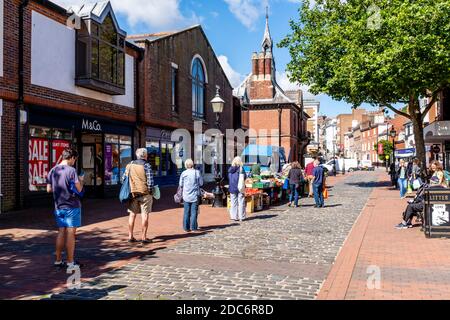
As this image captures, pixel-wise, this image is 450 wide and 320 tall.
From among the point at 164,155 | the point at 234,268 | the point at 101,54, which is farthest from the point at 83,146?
the point at 234,268

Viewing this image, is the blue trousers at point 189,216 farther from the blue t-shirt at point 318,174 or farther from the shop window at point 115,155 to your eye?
the shop window at point 115,155

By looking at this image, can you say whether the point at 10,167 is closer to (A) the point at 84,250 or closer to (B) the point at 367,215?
(A) the point at 84,250

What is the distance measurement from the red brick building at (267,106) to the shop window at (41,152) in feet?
110

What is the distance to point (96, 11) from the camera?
1653cm

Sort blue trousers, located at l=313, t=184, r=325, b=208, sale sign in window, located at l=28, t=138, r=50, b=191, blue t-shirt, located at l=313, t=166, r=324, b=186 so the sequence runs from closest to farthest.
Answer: sale sign in window, located at l=28, t=138, r=50, b=191 < blue t-shirt, located at l=313, t=166, r=324, b=186 < blue trousers, located at l=313, t=184, r=325, b=208

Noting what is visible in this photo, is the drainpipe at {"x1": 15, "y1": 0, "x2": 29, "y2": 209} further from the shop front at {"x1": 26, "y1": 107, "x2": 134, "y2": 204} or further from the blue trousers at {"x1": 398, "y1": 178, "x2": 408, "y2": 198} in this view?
the blue trousers at {"x1": 398, "y1": 178, "x2": 408, "y2": 198}

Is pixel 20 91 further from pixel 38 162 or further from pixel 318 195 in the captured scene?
pixel 318 195

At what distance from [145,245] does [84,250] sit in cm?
112

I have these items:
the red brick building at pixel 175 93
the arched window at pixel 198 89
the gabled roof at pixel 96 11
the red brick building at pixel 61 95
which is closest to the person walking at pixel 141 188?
the red brick building at pixel 61 95

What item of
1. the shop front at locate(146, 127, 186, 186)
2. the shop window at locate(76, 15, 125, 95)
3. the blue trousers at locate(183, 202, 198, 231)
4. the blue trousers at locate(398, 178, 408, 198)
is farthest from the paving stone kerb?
the shop front at locate(146, 127, 186, 186)

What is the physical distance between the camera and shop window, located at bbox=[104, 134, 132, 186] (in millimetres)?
18031

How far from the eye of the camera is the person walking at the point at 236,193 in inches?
449

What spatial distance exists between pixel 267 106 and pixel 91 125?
3362 centimetres

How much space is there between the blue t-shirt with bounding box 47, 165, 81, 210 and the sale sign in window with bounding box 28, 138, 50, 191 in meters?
8.46
